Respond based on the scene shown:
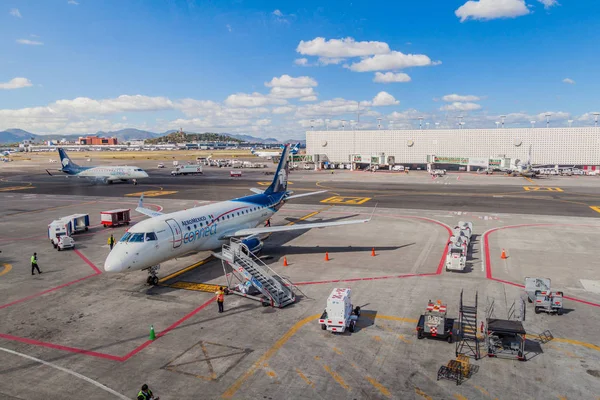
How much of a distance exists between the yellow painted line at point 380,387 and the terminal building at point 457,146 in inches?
4916

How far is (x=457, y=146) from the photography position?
138 m

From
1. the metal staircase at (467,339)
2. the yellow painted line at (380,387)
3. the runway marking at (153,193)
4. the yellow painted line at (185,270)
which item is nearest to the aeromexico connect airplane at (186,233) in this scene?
the yellow painted line at (185,270)

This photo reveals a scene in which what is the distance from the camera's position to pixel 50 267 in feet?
107

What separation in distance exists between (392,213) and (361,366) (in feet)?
132

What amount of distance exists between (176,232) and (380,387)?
17898 mm

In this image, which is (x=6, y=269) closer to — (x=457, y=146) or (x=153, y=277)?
(x=153, y=277)

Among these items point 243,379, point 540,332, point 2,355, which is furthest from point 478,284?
point 2,355

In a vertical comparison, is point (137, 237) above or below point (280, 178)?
below

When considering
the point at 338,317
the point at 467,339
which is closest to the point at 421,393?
the point at 467,339

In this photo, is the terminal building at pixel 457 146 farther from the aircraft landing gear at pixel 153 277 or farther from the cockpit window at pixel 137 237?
the cockpit window at pixel 137 237

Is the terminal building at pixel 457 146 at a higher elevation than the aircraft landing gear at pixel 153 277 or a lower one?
higher

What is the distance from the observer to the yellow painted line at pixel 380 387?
15484mm

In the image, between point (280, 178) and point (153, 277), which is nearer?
point (153, 277)

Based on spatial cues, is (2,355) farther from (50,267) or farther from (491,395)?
(491,395)
